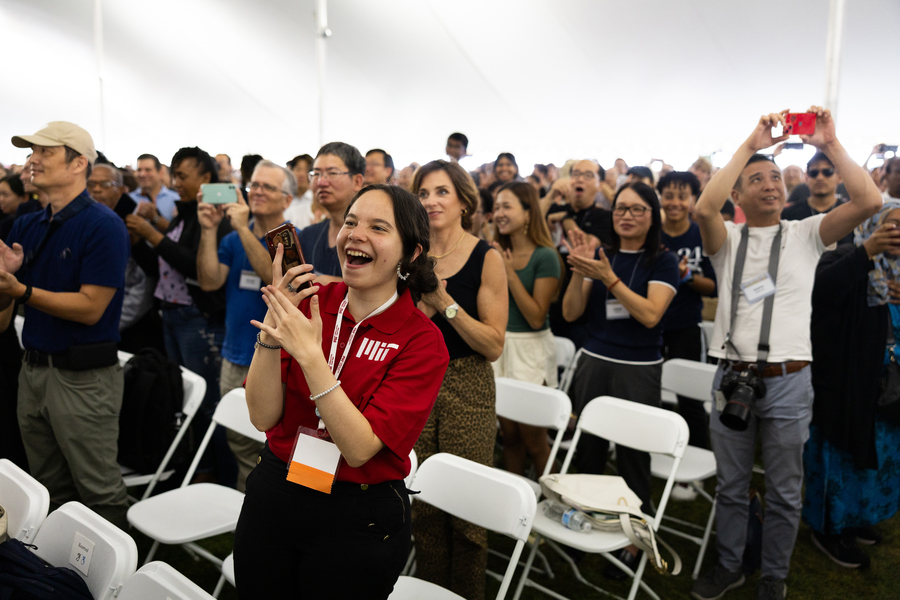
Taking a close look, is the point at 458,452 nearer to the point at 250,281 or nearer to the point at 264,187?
the point at 250,281

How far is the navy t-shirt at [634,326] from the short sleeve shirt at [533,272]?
0.90 feet

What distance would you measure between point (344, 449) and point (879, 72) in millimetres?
7820

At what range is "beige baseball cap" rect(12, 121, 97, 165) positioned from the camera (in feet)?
6.66

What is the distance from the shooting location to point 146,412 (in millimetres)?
2406

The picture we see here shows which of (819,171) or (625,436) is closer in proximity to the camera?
(625,436)

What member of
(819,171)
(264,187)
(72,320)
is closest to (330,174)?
(264,187)

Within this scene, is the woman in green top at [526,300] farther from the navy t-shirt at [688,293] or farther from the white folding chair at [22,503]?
the white folding chair at [22,503]

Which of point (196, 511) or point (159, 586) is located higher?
point (159, 586)

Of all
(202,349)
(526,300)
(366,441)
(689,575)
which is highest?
(526,300)

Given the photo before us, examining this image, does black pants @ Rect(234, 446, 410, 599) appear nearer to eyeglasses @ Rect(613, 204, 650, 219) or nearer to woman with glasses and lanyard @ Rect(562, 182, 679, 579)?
woman with glasses and lanyard @ Rect(562, 182, 679, 579)

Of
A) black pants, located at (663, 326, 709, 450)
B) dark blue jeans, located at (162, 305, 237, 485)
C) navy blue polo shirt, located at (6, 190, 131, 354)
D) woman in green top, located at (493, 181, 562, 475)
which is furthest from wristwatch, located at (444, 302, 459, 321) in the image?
black pants, located at (663, 326, 709, 450)

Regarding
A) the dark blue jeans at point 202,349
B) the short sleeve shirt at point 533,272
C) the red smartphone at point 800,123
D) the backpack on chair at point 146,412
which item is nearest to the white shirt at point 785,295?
the red smartphone at point 800,123

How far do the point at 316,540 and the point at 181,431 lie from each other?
5.13 ft

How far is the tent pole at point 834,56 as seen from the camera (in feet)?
11.1
